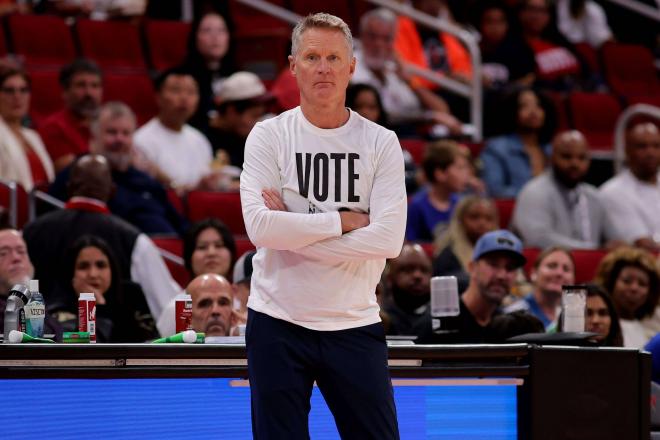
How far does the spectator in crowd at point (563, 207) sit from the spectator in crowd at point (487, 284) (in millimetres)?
2085

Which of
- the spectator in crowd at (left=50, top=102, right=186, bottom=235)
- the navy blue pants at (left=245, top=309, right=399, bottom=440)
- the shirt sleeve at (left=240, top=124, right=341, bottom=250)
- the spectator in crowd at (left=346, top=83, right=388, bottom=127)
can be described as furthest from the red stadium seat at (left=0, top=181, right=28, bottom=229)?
the navy blue pants at (left=245, top=309, right=399, bottom=440)

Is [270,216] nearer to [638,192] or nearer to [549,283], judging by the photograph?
[549,283]

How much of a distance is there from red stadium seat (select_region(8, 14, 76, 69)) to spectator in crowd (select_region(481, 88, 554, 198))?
315cm

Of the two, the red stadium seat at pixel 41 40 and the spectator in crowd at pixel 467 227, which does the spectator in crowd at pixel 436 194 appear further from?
the red stadium seat at pixel 41 40

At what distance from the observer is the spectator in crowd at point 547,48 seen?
1150 centimetres

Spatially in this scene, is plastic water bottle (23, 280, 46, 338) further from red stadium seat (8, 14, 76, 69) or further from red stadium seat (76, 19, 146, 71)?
red stadium seat (76, 19, 146, 71)

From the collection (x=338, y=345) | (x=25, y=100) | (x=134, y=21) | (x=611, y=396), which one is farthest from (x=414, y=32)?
(x=338, y=345)

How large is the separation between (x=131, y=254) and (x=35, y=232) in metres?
0.49

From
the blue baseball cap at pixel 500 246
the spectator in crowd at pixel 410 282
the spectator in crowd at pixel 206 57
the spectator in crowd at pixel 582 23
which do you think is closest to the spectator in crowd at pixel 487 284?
the blue baseball cap at pixel 500 246

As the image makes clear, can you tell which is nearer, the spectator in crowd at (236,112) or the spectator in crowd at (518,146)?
the spectator in crowd at (236,112)

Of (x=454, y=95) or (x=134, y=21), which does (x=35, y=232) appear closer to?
(x=134, y=21)

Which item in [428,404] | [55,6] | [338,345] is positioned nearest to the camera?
[338,345]

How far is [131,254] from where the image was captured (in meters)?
6.70

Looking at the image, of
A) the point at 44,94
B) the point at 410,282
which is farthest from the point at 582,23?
the point at 410,282
